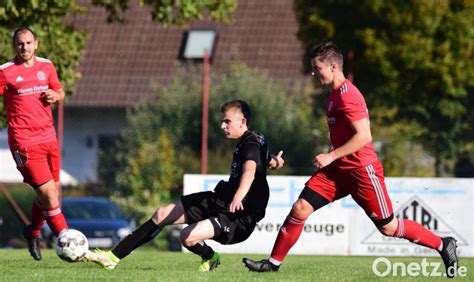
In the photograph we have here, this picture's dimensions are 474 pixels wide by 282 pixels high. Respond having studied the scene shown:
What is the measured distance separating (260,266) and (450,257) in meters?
1.55

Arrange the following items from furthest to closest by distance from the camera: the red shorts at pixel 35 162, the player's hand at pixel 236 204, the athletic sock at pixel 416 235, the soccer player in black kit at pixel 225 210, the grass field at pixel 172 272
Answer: the red shorts at pixel 35 162, the athletic sock at pixel 416 235, the soccer player in black kit at pixel 225 210, the player's hand at pixel 236 204, the grass field at pixel 172 272

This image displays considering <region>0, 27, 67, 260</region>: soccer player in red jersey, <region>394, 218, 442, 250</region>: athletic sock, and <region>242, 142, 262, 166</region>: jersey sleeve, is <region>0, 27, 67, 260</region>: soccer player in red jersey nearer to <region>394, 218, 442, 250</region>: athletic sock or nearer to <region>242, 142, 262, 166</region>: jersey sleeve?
<region>242, 142, 262, 166</region>: jersey sleeve

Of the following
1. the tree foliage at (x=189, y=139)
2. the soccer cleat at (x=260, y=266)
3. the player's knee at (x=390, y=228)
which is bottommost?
the tree foliage at (x=189, y=139)

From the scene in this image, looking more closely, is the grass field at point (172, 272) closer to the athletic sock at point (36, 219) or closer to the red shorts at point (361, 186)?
the athletic sock at point (36, 219)

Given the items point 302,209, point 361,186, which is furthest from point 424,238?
point 302,209

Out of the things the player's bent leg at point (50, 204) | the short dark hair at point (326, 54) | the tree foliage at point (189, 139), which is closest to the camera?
the short dark hair at point (326, 54)

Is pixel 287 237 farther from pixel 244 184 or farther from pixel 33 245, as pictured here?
pixel 33 245

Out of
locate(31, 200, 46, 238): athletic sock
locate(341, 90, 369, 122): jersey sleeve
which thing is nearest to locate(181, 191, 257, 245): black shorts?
locate(341, 90, 369, 122): jersey sleeve

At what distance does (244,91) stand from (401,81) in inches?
254

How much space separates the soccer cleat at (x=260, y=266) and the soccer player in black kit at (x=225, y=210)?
20cm

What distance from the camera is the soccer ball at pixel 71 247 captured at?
1037cm

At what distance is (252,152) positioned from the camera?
10.6 metres

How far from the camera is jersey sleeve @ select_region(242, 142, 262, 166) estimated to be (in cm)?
1052

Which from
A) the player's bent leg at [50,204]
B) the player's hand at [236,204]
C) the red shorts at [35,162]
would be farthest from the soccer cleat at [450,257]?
the red shorts at [35,162]
